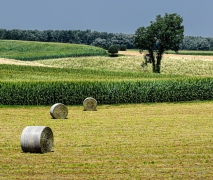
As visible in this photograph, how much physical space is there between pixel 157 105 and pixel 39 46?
348ft

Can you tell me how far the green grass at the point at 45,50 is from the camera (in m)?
131

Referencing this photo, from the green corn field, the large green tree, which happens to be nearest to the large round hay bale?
the green corn field

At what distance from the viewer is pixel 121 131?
29.9m

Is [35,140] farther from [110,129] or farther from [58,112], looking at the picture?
[58,112]

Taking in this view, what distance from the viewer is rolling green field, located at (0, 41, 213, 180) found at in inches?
786

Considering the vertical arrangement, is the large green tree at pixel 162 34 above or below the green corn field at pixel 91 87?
above

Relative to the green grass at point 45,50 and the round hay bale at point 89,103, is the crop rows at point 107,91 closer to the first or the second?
the round hay bale at point 89,103

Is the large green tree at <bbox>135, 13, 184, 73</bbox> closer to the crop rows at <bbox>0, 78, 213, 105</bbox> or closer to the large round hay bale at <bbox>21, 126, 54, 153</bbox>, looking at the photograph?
the crop rows at <bbox>0, 78, 213, 105</bbox>

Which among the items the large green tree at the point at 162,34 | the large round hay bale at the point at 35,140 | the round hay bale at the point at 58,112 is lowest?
the round hay bale at the point at 58,112

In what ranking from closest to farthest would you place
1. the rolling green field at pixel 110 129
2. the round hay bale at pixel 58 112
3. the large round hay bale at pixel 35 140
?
the rolling green field at pixel 110 129 → the large round hay bale at pixel 35 140 → the round hay bale at pixel 58 112

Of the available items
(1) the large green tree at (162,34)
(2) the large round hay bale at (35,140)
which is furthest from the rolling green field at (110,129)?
(1) the large green tree at (162,34)

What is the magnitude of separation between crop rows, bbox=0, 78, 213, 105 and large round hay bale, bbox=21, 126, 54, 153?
2595 cm

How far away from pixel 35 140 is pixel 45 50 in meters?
127

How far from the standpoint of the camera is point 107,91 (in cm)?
5088
